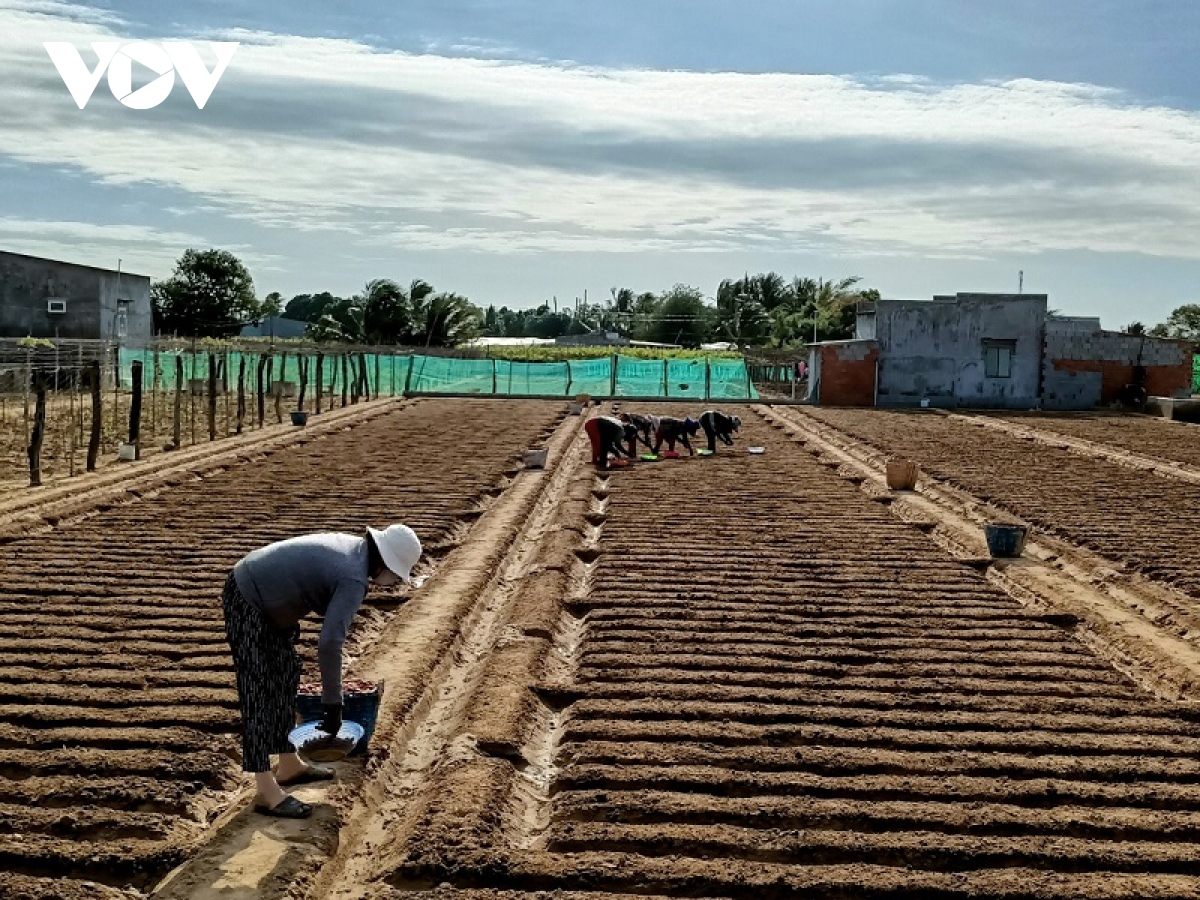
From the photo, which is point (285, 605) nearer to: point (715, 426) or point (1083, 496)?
point (1083, 496)

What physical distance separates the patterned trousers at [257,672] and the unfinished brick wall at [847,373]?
3132cm

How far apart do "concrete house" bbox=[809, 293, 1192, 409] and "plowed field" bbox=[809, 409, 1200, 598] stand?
8935mm

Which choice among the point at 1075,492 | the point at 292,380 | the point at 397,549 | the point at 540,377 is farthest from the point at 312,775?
the point at 292,380

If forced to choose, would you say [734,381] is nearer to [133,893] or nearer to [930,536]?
[930,536]

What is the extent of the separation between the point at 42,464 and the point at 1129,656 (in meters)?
14.9

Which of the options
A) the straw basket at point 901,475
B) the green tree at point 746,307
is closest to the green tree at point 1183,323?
the green tree at point 746,307

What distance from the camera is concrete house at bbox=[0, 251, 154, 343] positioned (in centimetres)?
3734

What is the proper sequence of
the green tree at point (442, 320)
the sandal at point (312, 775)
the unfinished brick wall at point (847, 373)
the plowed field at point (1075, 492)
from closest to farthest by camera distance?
the sandal at point (312, 775), the plowed field at point (1075, 492), the unfinished brick wall at point (847, 373), the green tree at point (442, 320)

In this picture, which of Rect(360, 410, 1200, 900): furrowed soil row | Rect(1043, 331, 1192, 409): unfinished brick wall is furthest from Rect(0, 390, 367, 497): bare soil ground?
Rect(1043, 331, 1192, 409): unfinished brick wall

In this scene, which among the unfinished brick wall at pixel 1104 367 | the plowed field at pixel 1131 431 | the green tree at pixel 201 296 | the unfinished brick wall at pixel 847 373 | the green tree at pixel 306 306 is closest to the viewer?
the plowed field at pixel 1131 431

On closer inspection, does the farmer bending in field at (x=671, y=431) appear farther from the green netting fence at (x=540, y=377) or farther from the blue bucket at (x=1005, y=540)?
the green netting fence at (x=540, y=377)

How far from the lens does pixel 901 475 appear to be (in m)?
16.7

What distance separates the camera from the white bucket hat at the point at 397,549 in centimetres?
514

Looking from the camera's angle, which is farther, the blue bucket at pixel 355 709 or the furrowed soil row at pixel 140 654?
the blue bucket at pixel 355 709
